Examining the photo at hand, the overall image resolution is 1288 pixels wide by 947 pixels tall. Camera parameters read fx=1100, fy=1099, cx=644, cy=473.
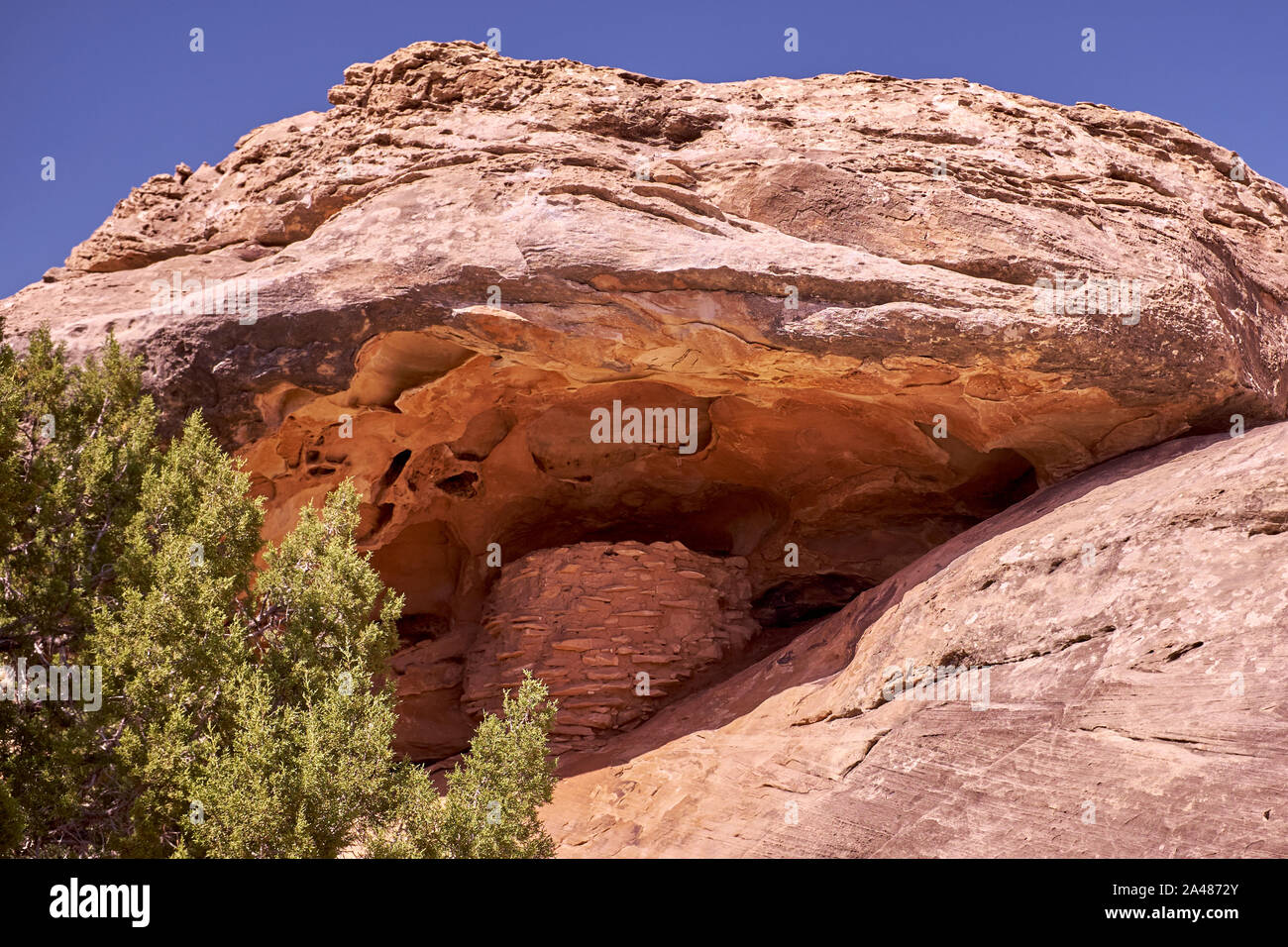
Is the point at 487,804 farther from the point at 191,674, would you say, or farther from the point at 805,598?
the point at 805,598

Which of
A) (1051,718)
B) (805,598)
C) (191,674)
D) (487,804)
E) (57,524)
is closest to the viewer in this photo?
(1051,718)

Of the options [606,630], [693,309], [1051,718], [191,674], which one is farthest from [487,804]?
[693,309]

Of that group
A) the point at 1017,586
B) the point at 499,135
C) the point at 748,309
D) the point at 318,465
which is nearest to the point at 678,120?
the point at 499,135

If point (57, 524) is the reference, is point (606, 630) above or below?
below

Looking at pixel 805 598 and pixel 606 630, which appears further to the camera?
pixel 805 598

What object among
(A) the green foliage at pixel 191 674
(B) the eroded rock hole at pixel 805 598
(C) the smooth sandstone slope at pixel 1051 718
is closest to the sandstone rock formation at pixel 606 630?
(B) the eroded rock hole at pixel 805 598

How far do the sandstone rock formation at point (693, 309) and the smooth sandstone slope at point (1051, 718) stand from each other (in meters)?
0.20

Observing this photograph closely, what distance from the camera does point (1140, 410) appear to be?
29.5ft

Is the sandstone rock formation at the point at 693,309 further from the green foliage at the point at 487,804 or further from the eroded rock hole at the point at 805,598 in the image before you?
the green foliage at the point at 487,804

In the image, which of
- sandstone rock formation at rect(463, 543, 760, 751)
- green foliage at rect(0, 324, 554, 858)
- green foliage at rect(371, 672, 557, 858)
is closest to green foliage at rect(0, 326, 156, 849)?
green foliage at rect(0, 324, 554, 858)

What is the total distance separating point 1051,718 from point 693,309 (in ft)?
13.1

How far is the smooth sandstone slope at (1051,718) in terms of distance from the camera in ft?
18.9

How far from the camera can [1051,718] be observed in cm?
638

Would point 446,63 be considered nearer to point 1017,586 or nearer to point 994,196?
point 994,196
